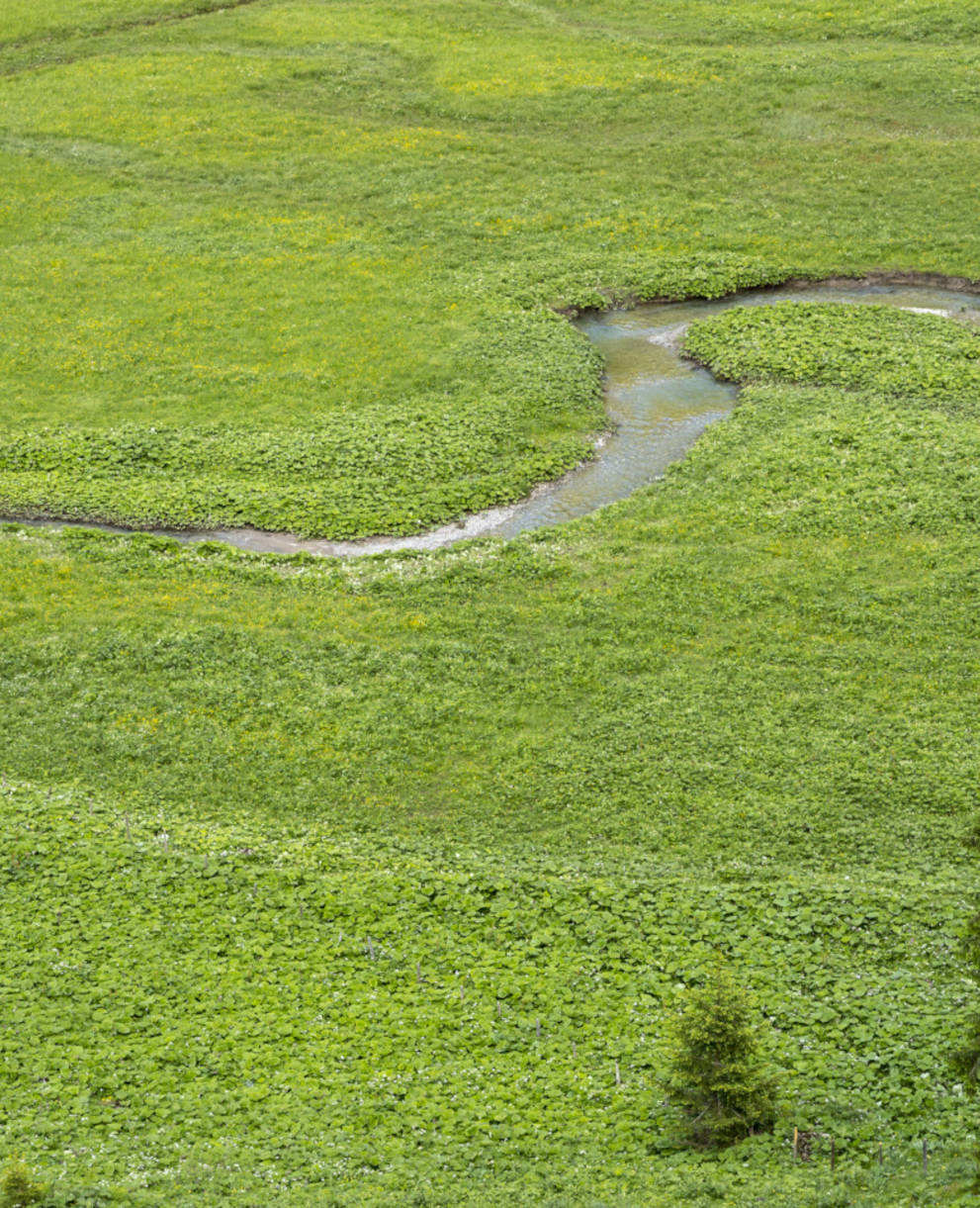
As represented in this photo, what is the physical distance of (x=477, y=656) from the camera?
34688 mm

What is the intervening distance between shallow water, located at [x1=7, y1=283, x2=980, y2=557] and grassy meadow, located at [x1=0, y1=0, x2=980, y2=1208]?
851 millimetres

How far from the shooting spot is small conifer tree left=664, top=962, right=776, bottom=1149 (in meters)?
19.3

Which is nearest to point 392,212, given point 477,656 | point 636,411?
point 636,411

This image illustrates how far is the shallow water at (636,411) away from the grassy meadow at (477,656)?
2.79ft

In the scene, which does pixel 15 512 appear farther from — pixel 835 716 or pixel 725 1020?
pixel 725 1020

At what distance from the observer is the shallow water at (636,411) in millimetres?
41781

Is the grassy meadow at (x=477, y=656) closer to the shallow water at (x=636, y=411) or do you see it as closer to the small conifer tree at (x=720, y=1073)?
the small conifer tree at (x=720, y=1073)

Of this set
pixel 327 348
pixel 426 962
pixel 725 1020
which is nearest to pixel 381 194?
pixel 327 348

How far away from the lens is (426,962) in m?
24.6

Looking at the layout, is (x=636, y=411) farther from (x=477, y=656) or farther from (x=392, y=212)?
(x=392, y=212)

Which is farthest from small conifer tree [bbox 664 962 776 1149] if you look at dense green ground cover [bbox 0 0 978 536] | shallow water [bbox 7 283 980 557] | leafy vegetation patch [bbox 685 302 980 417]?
leafy vegetation patch [bbox 685 302 980 417]

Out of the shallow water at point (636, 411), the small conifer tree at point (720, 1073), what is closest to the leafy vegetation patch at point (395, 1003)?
the small conifer tree at point (720, 1073)

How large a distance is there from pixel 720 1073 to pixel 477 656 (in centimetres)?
1653

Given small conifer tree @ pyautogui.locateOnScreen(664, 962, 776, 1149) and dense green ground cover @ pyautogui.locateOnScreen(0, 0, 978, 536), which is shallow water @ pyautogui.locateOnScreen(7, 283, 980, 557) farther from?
small conifer tree @ pyautogui.locateOnScreen(664, 962, 776, 1149)
